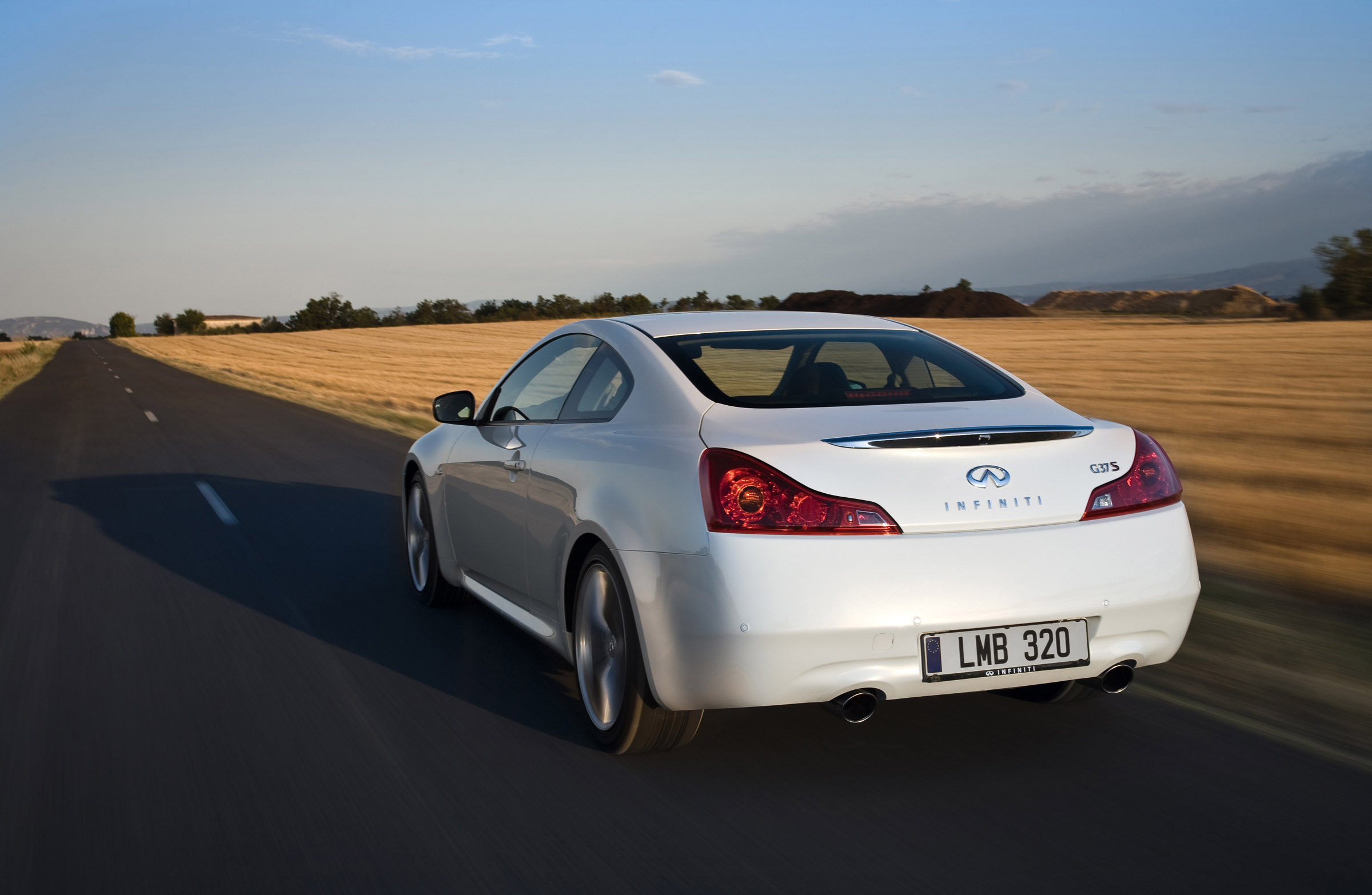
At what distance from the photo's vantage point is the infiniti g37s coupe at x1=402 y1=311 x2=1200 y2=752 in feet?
11.2

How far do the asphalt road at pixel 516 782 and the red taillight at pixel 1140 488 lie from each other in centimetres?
82

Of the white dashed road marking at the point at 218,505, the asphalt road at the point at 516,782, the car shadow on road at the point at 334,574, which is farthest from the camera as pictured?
the white dashed road marking at the point at 218,505

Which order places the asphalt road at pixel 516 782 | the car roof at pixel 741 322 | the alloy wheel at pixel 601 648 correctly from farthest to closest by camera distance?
the car roof at pixel 741 322
the alloy wheel at pixel 601 648
the asphalt road at pixel 516 782

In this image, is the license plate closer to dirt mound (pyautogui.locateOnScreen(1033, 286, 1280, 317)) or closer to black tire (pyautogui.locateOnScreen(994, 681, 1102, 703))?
black tire (pyautogui.locateOnScreen(994, 681, 1102, 703))

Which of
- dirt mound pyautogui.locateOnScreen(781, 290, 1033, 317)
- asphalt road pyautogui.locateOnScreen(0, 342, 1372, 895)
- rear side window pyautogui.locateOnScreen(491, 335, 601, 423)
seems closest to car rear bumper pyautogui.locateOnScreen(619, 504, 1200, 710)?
asphalt road pyautogui.locateOnScreen(0, 342, 1372, 895)

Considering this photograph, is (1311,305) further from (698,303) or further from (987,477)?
(987,477)

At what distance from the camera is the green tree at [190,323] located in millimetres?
179625

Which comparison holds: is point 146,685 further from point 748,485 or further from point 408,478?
point 748,485

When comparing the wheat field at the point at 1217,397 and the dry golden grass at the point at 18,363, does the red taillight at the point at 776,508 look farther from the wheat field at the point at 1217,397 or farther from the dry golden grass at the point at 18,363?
the dry golden grass at the point at 18,363

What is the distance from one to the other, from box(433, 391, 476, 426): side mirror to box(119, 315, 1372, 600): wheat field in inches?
165

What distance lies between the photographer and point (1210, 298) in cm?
5831

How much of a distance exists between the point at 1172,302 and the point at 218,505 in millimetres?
60038

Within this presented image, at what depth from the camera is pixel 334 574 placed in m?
7.01

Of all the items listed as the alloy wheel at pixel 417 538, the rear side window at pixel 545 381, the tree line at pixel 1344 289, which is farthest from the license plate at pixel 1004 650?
the tree line at pixel 1344 289
